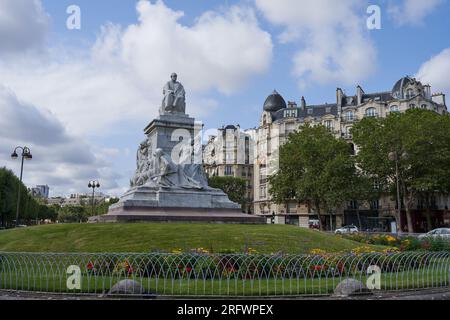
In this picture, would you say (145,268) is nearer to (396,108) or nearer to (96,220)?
(96,220)

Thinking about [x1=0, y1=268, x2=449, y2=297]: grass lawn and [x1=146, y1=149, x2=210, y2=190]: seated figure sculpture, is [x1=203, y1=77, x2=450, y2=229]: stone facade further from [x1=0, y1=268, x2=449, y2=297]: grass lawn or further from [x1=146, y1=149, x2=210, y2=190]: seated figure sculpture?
[x1=0, y1=268, x2=449, y2=297]: grass lawn

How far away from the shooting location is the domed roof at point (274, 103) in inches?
3386

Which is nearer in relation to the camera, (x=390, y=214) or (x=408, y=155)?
(x=408, y=155)

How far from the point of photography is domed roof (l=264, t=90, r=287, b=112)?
3386 inches

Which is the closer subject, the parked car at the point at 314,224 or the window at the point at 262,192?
the parked car at the point at 314,224

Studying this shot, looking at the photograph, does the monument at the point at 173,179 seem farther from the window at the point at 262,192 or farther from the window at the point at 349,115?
the window at the point at 262,192

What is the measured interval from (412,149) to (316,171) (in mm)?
12481

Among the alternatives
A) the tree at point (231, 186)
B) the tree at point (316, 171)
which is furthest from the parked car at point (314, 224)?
the tree at point (231, 186)

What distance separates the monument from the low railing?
10.2 meters

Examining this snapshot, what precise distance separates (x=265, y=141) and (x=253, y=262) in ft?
232

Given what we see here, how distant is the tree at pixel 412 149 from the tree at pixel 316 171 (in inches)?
132

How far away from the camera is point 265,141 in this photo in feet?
271
